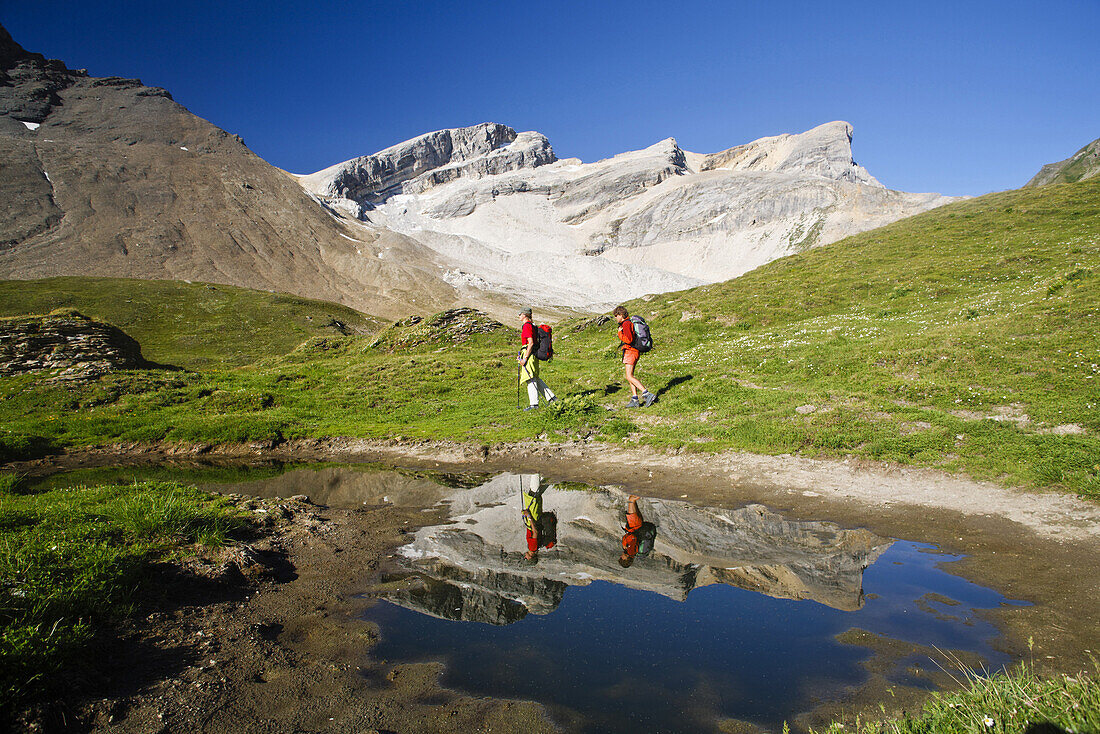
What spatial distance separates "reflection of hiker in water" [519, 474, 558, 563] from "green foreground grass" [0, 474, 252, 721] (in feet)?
15.0

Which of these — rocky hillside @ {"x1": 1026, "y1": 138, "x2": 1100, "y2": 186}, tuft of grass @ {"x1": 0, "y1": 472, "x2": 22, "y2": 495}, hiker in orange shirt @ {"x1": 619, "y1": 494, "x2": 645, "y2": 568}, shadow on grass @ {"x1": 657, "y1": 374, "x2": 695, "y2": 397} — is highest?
rocky hillside @ {"x1": 1026, "y1": 138, "x2": 1100, "y2": 186}

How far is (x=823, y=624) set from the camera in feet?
18.9

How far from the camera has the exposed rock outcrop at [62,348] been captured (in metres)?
23.1

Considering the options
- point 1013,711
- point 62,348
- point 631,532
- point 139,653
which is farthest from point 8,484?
point 62,348

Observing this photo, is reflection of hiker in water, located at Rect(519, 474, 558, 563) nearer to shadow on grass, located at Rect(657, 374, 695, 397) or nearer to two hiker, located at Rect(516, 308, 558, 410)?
two hiker, located at Rect(516, 308, 558, 410)

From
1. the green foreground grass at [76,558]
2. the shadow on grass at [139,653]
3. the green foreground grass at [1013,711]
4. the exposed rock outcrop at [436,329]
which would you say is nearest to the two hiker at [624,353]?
the green foreground grass at [76,558]

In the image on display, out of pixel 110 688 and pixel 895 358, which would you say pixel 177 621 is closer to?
pixel 110 688

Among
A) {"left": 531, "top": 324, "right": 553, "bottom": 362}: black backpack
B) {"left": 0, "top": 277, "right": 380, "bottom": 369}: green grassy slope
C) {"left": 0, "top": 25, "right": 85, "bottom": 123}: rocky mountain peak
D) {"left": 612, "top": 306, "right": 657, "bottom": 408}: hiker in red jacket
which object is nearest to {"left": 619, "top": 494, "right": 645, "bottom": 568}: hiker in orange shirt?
{"left": 612, "top": 306, "right": 657, "bottom": 408}: hiker in red jacket

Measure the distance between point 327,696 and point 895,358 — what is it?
1665cm

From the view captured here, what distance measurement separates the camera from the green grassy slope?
168 ft

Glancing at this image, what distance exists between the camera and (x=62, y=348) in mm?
24250

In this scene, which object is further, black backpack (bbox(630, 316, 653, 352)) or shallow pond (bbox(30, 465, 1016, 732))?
black backpack (bbox(630, 316, 653, 352))

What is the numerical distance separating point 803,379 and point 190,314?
70036 mm

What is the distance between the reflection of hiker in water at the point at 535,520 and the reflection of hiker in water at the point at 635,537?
1.16 meters
